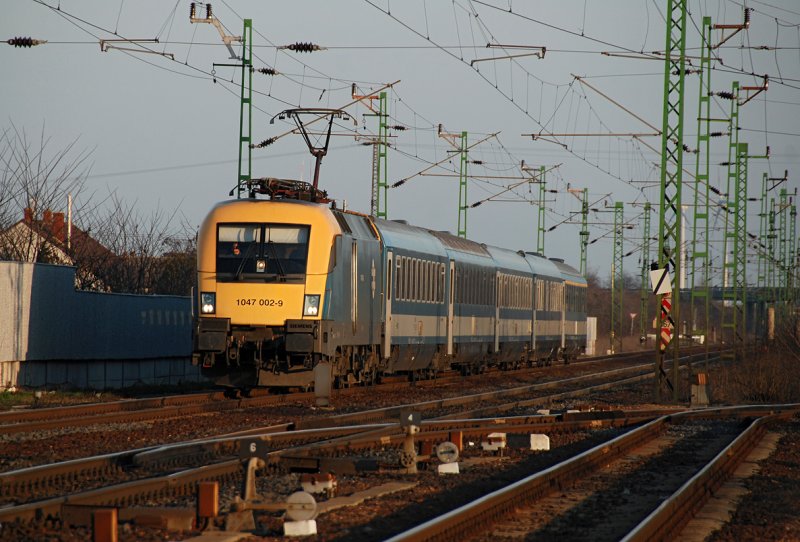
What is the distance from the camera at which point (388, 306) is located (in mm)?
24906

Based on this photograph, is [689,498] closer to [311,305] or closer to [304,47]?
[311,305]

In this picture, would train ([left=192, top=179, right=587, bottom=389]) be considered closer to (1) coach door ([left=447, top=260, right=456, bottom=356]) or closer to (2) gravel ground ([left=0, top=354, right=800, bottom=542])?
(1) coach door ([left=447, top=260, right=456, bottom=356])

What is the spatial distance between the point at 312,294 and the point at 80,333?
25.0 feet

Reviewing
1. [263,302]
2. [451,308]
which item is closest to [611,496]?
[263,302]

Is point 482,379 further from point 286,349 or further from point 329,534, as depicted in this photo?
point 329,534

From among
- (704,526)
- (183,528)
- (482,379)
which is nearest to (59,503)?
(183,528)

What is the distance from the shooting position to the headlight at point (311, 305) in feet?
65.7

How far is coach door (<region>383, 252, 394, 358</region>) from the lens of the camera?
24.8 meters

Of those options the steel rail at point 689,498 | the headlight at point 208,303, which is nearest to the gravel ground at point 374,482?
the steel rail at point 689,498

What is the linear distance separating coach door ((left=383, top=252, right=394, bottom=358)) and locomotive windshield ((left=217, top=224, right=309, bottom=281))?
187 inches

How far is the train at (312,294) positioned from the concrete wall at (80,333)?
16.3 ft

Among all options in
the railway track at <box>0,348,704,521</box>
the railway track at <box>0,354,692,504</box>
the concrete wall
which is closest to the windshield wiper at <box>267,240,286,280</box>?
the railway track at <box>0,354,692,504</box>

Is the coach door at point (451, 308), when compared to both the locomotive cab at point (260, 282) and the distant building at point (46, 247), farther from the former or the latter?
the locomotive cab at point (260, 282)

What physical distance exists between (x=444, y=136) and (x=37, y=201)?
59.3 ft
